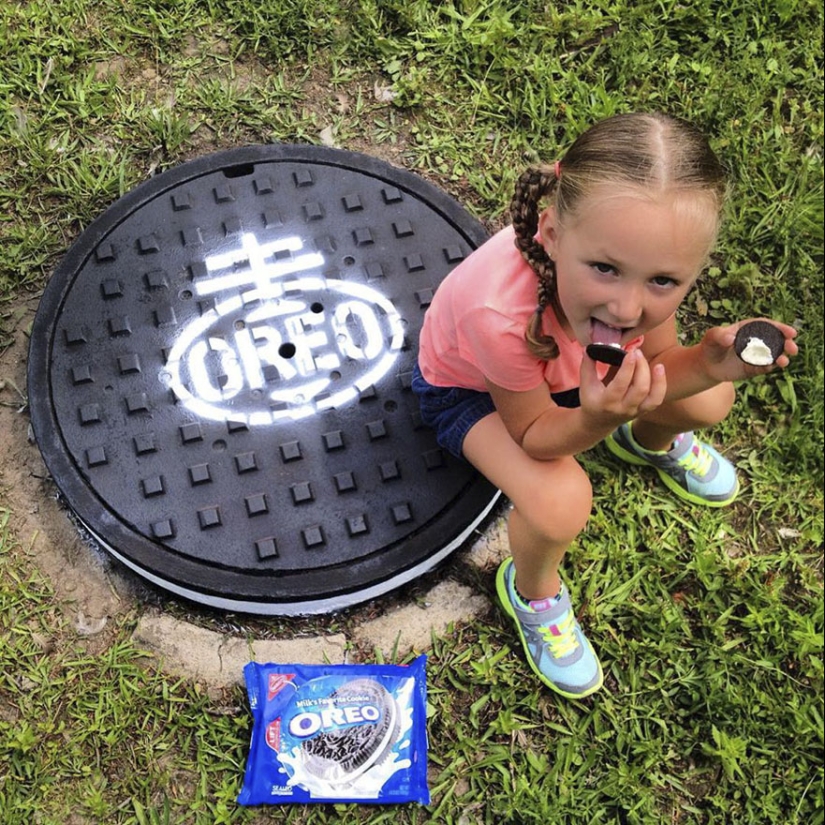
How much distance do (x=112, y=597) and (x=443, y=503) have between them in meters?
0.75

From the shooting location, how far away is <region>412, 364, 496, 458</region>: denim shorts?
1916mm

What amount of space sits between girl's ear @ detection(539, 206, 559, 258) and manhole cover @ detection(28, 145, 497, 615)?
0.66 m

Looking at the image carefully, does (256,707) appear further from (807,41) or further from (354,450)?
(807,41)

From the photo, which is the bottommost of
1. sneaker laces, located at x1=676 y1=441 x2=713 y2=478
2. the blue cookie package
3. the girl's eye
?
the blue cookie package

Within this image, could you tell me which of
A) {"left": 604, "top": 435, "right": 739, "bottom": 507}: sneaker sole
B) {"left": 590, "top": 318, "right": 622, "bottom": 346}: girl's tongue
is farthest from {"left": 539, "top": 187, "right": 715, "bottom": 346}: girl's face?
{"left": 604, "top": 435, "right": 739, "bottom": 507}: sneaker sole

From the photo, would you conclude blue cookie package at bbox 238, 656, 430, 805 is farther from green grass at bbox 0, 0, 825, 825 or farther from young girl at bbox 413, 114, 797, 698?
young girl at bbox 413, 114, 797, 698

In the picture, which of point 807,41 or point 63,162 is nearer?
point 63,162

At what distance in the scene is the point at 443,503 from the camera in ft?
6.73

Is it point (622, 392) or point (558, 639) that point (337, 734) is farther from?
point (622, 392)

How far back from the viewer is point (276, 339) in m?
2.12

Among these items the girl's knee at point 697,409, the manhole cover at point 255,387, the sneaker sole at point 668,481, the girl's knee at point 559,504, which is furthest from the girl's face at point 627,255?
the sneaker sole at point 668,481

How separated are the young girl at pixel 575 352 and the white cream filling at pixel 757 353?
0.03 meters

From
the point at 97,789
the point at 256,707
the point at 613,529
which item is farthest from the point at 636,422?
the point at 97,789

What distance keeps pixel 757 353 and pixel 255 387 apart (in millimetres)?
1046
